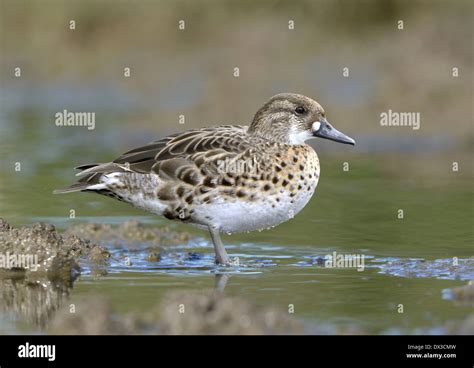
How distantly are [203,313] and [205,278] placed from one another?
200cm

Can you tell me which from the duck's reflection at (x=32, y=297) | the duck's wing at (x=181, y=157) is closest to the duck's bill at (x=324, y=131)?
the duck's wing at (x=181, y=157)

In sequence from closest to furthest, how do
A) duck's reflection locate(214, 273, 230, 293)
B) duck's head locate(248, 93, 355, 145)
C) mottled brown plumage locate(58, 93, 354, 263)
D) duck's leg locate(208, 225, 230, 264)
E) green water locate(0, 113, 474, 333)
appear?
green water locate(0, 113, 474, 333) < duck's reflection locate(214, 273, 230, 293) < mottled brown plumage locate(58, 93, 354, 263) < duck's leg locate(208, 225, 230, 264) < duck's head locate(248, 93, 355, 145)

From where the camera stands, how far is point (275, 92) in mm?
17703

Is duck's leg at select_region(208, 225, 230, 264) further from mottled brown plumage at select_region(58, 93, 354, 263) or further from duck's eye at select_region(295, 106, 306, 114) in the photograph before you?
duck's eye at select_region(295, 106, 306, 114)

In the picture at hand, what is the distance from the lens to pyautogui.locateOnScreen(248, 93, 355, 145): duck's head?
30.6 ft

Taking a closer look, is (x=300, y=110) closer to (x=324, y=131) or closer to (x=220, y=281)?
(x=324, y=131)

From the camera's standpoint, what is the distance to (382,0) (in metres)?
19.0

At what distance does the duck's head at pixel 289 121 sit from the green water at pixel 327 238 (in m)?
0.94

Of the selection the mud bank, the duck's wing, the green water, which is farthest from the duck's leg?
the mud bank

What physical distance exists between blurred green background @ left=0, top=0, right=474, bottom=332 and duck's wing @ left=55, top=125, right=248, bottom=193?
3.32 feet

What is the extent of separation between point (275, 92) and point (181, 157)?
8777 millimetres
